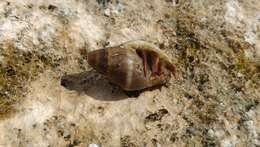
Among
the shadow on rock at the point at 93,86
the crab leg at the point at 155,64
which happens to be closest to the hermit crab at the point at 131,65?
the crab leg at the point at 155,64

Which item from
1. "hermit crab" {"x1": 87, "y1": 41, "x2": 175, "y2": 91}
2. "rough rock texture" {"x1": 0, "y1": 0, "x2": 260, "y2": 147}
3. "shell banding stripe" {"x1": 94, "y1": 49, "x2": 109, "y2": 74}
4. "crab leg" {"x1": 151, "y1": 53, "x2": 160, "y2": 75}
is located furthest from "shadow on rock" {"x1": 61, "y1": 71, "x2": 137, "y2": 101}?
"crab leg" {"x1": 151, "y1": 53, "x2": 160, "y2": 75}

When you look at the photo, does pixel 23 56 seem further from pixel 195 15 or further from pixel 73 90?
pixel 195 15

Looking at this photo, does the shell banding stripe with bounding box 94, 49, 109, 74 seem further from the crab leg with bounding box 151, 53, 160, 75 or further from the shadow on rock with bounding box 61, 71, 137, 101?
the crab leg with bounding box 151, 53, 160, 75

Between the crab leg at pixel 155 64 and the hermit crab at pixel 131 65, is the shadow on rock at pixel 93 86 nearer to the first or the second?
the hermit crab at pixel 131 65

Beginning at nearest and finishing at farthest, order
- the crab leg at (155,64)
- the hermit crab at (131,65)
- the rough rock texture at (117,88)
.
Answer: the rough rock texture at (117,88) → the hermit crab at (131,65) → the crab leg at (155,64)

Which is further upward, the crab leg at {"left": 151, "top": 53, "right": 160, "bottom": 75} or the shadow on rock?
the crab leg at {"left": 151, "top": 53, "right": 160, "bottom": 75}

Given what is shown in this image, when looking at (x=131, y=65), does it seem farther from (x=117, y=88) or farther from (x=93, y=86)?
(x=93, y=86)
